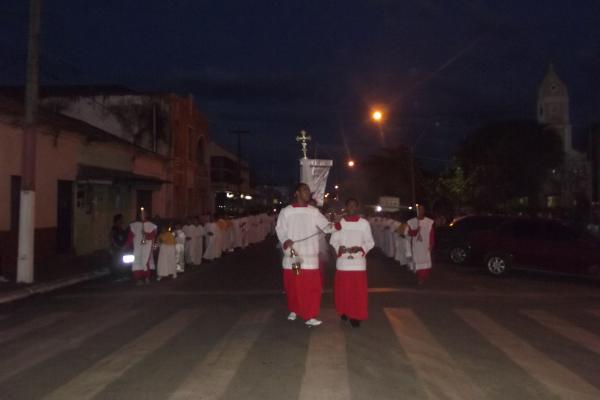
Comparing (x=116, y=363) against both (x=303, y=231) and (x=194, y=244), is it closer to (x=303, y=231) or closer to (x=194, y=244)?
(x=303, y=231)

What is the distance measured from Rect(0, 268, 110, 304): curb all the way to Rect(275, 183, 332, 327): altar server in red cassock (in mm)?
6887

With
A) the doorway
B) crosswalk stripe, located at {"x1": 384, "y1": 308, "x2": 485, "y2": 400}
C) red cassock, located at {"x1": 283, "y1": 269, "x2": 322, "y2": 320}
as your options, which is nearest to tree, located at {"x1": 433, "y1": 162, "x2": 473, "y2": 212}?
the doorway

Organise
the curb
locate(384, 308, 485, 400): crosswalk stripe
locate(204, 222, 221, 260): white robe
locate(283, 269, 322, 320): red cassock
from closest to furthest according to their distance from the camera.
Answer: locate(384, 308, 485, 400): crosswalk stripe, locate(283, 269, 322, 320): red cassock, the curb, locate(204, 222, 221, 260): white robe

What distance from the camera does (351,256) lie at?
10.6 meters

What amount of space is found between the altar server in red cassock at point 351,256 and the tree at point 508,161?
39.1 metres

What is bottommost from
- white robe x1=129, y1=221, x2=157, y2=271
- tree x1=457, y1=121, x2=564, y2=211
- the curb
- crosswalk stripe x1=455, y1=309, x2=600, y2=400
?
crosswalk stripe x1=455, y1=309, x2=600, y2=400

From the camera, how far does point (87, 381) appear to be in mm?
7391

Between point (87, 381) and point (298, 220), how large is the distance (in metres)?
4.08

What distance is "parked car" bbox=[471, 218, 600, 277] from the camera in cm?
1856

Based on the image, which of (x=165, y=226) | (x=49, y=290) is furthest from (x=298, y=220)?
(x=165, y=226)

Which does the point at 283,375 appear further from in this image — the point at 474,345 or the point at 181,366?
the point at 474,345

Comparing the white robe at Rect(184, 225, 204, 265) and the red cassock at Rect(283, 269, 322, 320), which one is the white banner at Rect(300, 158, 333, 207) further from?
the red cassock at Rect(283, 269, 322, 320)

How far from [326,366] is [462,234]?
15.3m

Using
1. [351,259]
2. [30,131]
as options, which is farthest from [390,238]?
[351,259]
